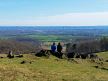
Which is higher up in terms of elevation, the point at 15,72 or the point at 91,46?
the point at 15,72

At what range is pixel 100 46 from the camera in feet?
367

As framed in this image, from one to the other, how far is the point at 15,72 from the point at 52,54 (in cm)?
1702

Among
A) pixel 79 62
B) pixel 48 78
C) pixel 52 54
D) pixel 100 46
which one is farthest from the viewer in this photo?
pixel 100 46

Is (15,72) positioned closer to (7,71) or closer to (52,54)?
(7,71)

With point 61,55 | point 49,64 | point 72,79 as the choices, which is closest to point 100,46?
point 61,55

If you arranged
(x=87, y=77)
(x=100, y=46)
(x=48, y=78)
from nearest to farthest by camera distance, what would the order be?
(x=48, y=78), (x=87, y=77), (x=100, y=46)

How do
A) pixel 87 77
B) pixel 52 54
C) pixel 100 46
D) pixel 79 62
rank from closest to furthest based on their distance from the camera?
pixel 87 77
pixel 79 62
pixel 52 54
pixel 100 46

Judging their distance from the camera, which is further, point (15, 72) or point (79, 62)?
point (79, 62)

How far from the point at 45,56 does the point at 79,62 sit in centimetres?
564

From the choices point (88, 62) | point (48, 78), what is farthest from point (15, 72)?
point (88, 62)

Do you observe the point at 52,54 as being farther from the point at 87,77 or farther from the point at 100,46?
the point at 100,46

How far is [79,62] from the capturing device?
3881 centimetres

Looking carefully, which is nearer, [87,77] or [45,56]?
[87,77]

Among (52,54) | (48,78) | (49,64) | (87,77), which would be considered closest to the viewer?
(48,78)
